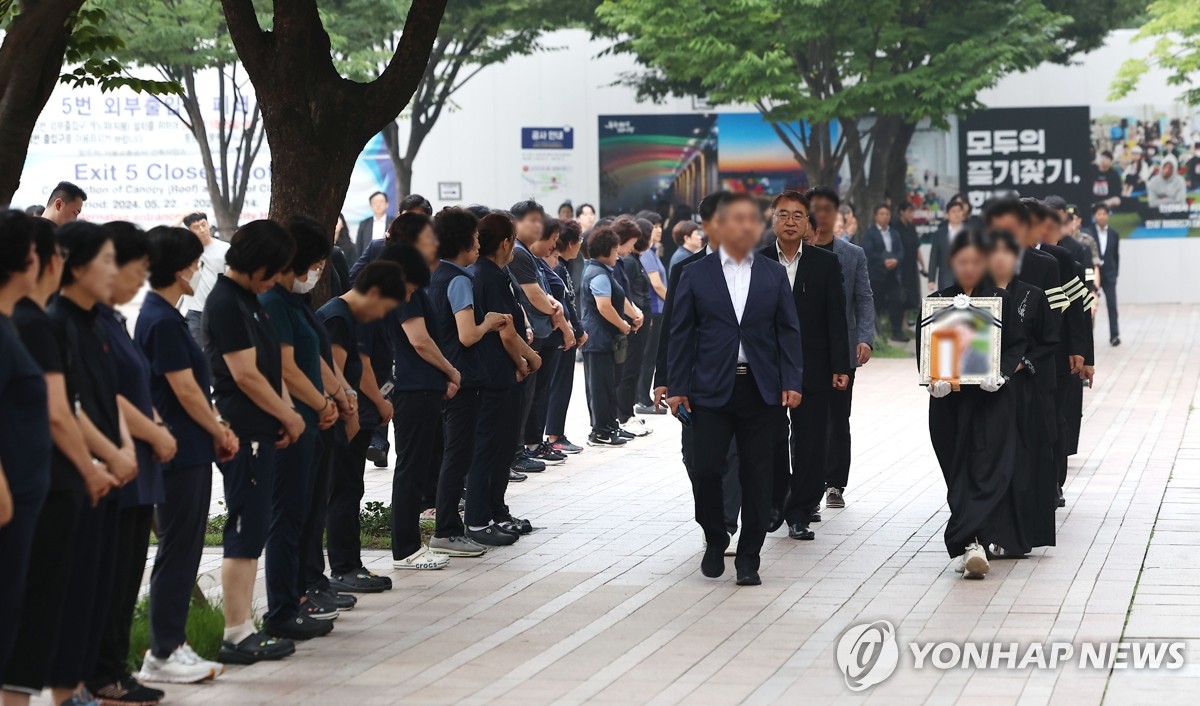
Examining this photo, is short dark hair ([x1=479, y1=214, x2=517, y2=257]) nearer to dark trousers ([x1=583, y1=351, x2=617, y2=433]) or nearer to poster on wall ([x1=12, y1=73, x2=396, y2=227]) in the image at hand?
dark trousers ([x1=583, y1=351, x2=617, y2=433])

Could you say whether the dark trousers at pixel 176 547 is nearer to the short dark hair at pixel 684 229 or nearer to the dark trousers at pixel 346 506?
the dark trousers at pixel 346 506

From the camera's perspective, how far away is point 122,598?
6367mm

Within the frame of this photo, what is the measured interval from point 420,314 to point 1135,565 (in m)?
3.89

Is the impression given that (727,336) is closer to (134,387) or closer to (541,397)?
(134,387)

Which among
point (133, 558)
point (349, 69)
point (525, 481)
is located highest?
point (349, 69)

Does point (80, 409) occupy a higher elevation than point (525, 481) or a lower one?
higher

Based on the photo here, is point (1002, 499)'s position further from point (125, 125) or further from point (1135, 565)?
point (125, 125)

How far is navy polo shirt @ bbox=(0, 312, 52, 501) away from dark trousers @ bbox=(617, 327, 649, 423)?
Result: 10908 millimetres

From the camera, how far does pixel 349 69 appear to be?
23984mm

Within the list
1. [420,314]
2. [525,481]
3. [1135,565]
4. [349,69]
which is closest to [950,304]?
[1135,565]

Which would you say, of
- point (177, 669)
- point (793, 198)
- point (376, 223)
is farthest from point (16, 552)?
point (376, 223)

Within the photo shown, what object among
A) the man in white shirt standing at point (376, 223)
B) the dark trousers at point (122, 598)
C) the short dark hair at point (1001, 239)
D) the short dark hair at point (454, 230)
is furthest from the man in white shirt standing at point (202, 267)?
the short dark hair at point (1001, 239)

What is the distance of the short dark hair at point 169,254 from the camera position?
6.38 metres

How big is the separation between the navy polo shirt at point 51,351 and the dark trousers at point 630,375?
34.7 ft
